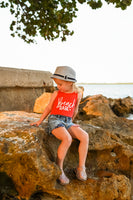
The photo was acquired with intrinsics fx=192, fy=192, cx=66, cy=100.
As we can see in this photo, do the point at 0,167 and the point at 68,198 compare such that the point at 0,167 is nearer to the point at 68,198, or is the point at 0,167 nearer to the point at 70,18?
the point at 68,198

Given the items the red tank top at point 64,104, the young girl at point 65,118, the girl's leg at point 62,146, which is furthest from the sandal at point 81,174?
the red tank top at point 64,104

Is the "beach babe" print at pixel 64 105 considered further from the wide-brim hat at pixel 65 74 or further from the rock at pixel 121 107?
the rock at pixel 121 107

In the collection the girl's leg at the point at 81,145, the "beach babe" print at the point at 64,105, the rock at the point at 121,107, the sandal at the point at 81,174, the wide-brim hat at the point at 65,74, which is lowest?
the rock at the point at 121,107

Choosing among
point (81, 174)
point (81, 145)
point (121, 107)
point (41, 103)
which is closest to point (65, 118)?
point (81, 145)

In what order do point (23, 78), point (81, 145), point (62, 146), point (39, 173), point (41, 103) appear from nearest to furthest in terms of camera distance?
1. point (39, 173)
2. point (62, 146)
3. point (81, 145)
4. point (41, 103)
5. point (23, 78)

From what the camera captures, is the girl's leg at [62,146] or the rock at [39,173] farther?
the girl's leg at [62,146]

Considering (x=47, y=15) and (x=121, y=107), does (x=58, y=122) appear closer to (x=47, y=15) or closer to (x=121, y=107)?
(x=47, y=15)

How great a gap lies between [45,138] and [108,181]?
89cm

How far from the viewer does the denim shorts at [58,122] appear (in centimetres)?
227

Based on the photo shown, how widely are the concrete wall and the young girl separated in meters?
3.45

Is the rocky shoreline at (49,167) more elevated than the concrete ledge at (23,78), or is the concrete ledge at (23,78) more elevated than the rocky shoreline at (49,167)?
the concrete ledge at (23,78)

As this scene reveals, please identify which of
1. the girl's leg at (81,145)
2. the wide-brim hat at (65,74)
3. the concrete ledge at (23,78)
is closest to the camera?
the girl's leg at (81,145)

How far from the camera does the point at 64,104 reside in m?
2.48

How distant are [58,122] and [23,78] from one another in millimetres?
3923
